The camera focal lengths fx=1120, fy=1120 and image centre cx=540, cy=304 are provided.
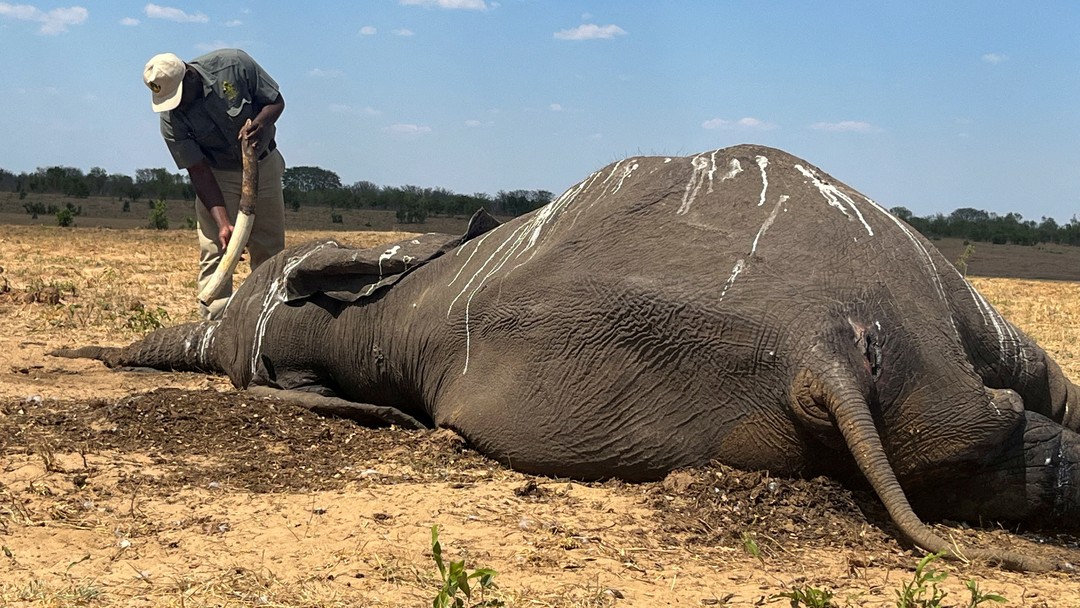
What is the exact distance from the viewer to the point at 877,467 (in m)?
3.17

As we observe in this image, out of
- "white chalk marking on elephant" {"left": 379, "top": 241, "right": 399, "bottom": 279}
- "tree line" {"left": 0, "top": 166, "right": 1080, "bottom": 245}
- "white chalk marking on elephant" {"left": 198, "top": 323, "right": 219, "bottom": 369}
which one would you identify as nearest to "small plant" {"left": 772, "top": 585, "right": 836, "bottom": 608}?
"white chalk marking on elephant" {"left": 379, "top": 241, "right": 399, "bottom": 279}

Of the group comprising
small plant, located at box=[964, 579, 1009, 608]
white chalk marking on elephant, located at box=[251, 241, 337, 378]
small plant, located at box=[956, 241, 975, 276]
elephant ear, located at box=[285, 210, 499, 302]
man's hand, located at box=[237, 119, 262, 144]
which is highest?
man's hand, located at box=[237, 119, 262, 144]

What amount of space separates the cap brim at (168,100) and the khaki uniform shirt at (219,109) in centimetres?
7

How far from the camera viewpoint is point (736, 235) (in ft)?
12.3

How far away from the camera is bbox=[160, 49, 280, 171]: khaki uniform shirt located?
21.5ft

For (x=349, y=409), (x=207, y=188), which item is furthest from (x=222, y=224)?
(x=349, y=409)

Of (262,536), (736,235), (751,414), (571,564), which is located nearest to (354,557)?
(262,536)

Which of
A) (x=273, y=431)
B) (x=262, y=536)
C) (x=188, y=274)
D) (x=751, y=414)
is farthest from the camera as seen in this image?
(x=188, y=274)

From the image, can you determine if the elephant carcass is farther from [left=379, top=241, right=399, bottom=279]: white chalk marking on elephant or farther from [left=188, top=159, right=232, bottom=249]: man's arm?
[left=188, top=159, right=232, bottom=249]: man's arm

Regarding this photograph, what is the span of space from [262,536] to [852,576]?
5.34ft

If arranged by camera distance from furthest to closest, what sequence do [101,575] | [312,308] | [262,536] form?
[312,308], [262,536], [101,575]

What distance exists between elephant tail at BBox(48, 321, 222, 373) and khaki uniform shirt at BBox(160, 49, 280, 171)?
113 cm

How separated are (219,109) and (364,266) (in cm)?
221

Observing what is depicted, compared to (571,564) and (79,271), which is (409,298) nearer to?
(571,564)
